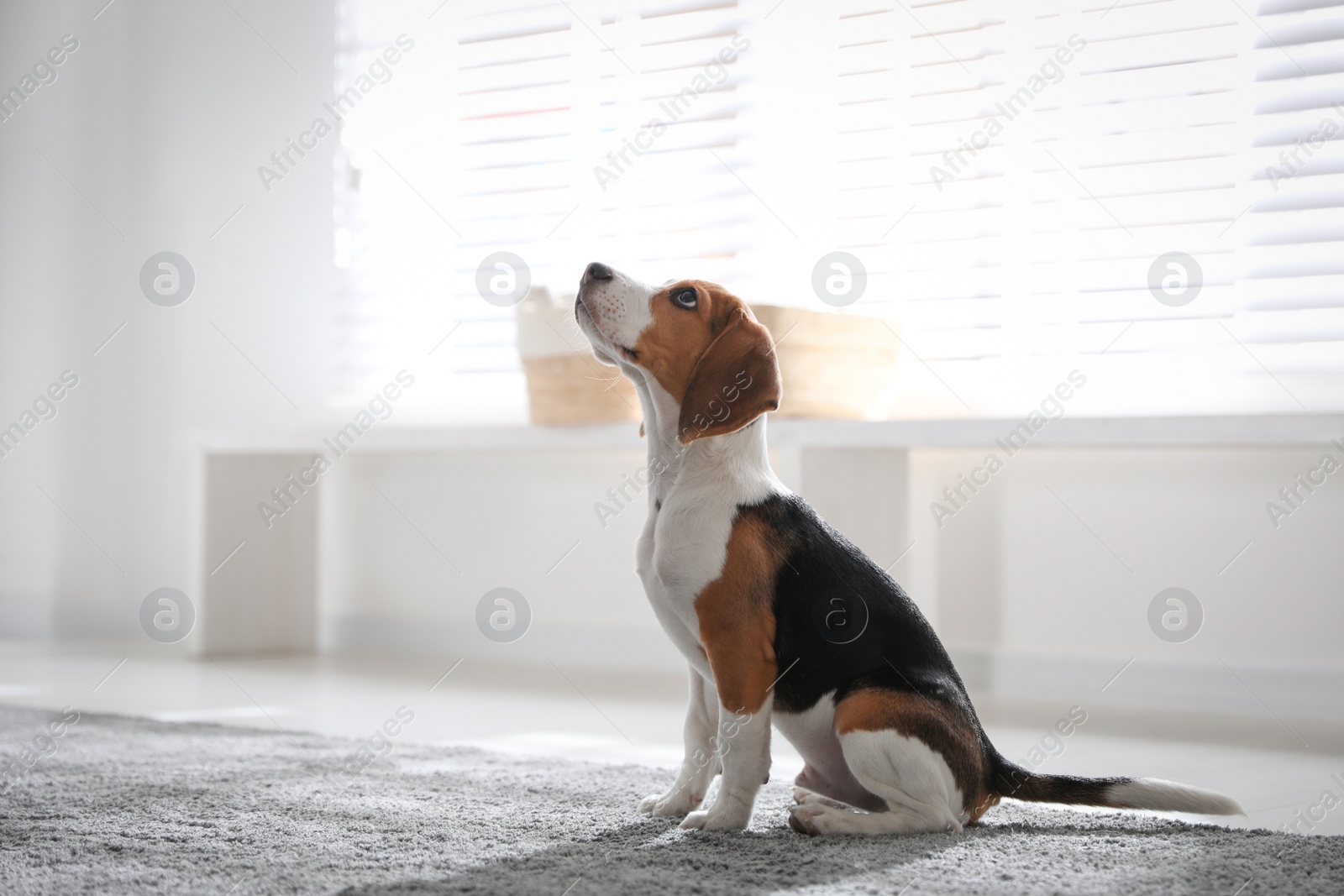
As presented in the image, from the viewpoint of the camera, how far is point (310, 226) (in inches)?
195

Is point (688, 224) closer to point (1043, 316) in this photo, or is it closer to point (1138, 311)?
point (1043, 316)

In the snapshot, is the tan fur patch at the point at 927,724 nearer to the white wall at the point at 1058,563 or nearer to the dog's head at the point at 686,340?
the dog's head at the point at 686,340

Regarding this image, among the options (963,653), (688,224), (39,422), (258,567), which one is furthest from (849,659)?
(39,422)

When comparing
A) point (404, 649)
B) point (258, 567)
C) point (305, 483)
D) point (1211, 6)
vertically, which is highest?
point (1211, 6)

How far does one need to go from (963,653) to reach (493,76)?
291 cm

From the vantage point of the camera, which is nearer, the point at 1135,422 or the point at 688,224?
the point at 1135,422

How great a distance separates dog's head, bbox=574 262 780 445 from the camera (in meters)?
1.84
